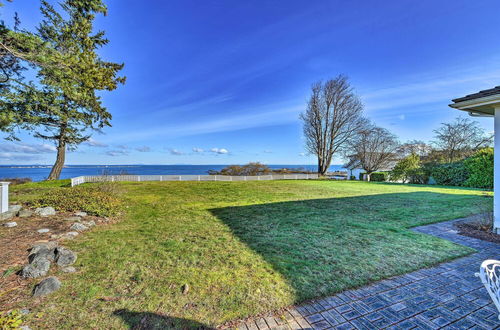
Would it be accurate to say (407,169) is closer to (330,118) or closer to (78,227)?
(330,118)

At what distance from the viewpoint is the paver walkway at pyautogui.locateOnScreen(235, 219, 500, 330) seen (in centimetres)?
192

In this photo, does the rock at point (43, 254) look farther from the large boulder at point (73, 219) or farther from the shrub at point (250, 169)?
the shrub at point (250, 169)

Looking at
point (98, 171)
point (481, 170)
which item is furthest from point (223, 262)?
point (481, 170)

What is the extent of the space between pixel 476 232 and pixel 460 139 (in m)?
20.3

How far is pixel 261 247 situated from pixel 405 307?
2.12m

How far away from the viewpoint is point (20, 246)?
3.59m

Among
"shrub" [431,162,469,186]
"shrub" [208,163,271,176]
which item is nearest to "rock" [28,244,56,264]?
"shrub" [431,162,469,186]

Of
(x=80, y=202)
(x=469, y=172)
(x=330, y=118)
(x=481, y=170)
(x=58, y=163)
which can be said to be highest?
(x=330, y=118)

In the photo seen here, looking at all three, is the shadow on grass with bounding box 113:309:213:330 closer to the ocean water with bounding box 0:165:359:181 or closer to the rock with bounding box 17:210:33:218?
the rock with bounding box 17:210:33:218

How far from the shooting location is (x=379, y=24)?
31.0ft

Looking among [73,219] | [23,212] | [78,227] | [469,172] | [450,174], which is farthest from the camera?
[450,174]

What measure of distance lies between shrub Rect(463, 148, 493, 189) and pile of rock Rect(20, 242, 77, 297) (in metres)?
19.5

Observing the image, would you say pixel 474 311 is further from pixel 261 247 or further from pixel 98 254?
pixel 98 254

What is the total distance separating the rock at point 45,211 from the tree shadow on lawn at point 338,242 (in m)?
4.20
